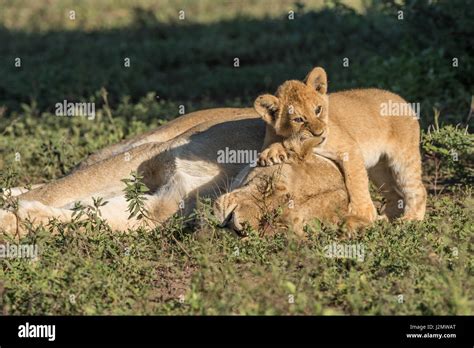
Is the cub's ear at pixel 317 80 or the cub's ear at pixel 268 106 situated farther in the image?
the cub's ear at pixel 317 80

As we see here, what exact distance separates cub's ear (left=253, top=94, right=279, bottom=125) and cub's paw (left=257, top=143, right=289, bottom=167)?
0.21m

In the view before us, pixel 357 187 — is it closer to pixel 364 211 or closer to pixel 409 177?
pixel 364 211

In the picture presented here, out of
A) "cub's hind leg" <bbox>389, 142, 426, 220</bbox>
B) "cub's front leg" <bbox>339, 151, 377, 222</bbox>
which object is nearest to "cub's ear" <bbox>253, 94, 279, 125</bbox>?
"cub's front leg" <bbox>339, 151, 377, 222</bbox>

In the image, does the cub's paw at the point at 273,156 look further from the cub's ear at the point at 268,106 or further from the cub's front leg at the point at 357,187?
the cub's front leg at the point at 357,187

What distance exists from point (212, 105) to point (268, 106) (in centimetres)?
414

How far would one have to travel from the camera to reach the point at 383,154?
6.71 metres

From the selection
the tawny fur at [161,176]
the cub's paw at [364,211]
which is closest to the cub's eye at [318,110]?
the cub's paw at [364,211]

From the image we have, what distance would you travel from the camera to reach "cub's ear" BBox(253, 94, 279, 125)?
19.9 feet

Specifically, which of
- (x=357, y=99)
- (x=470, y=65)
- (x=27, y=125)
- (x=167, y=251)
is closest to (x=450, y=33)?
(x=470, y=65)

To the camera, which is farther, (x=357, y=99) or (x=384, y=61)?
(x=384, y=61)

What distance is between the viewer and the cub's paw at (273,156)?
19.4ft

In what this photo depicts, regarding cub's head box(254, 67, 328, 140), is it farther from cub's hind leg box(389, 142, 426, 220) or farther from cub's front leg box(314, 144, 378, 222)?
cub's hind leg box(389, 142, 426, 220)
